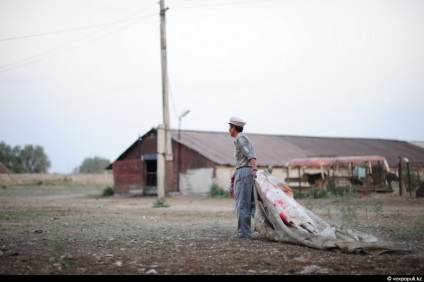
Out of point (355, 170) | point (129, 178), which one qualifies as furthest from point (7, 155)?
point (355, 170)

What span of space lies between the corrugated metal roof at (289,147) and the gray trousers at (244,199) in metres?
20.1

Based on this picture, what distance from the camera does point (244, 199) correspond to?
8.27 metres

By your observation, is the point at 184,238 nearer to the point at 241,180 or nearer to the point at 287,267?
the point at 241,180

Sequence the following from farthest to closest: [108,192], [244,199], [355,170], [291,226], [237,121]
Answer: [108,192] < [355,170] < [237,121] < [244,199] < [291,226]

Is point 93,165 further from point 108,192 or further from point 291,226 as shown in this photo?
point 291,226

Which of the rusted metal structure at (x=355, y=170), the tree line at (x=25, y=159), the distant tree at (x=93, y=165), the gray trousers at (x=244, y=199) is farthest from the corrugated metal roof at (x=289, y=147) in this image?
the distant tree at (x=93, y=165)

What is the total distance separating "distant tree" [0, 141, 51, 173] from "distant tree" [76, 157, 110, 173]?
453 inches

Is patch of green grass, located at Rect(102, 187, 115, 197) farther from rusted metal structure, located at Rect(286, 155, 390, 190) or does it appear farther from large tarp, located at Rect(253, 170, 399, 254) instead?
large tarp, located at Rect(253, 170, 399, 254)

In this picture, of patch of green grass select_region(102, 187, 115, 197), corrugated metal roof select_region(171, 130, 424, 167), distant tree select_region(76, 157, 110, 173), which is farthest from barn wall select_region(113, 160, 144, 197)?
distant tree select_region(76, 157, 110, 173)

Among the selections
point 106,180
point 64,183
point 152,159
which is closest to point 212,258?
point 152,159

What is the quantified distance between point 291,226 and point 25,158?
253ft

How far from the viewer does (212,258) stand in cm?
621

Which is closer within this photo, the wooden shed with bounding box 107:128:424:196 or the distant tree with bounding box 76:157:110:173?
the wooden shed with bounding box 107:128:424:196

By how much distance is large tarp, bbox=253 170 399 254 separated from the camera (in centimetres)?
684
